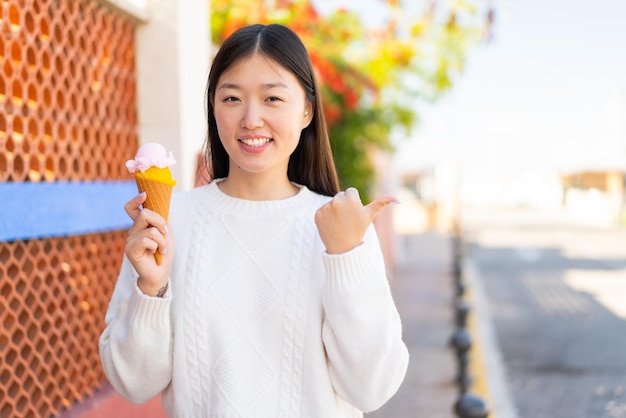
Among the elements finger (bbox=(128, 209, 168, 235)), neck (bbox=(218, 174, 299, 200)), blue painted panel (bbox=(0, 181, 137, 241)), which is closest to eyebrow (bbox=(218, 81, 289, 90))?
neck (bbox=(218, 174, 299, 200))

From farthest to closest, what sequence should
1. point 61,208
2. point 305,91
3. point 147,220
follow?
point 61,208 < point 305,91 < point 147,220

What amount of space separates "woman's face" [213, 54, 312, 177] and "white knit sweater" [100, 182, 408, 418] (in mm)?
186

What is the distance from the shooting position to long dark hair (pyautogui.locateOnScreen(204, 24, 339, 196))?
6.07ft

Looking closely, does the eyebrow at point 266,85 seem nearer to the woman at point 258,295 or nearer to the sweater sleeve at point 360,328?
the woman at point 258,295

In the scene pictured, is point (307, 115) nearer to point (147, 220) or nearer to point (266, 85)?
point (266, 85)

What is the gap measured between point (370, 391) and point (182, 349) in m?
0.44

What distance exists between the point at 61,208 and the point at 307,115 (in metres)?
1.49

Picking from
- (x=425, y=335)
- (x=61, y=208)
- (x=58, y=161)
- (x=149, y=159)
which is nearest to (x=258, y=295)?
(x=149, y=159)

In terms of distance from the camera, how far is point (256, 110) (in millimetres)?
1790

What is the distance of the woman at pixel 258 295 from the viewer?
1.69m

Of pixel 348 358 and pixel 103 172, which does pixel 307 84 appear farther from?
pixel 103 172

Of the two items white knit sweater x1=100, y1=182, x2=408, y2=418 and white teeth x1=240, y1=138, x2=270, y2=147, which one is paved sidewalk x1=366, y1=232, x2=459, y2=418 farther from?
white teeth x1=240, y1=138, x2=270, y2=147

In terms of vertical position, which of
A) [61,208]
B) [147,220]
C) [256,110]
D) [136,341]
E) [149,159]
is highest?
[256,110]

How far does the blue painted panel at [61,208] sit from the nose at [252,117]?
1.24 metres
